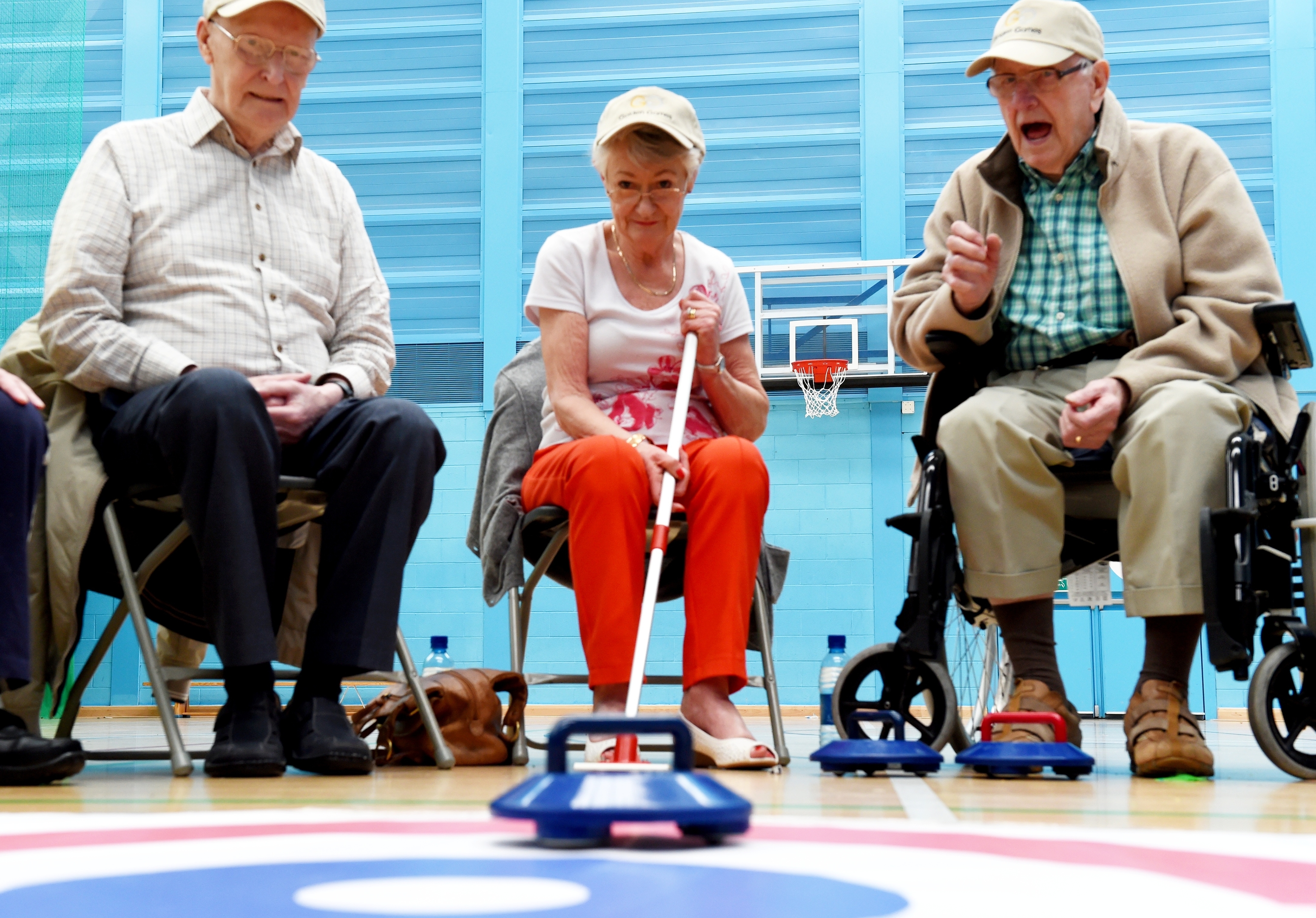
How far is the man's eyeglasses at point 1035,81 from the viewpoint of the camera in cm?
219

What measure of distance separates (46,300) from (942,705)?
1434 millimetres

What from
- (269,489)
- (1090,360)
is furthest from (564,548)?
(1090,360)

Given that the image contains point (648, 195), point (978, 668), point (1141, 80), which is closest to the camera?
point (648, 195)

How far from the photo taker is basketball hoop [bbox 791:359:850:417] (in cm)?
690

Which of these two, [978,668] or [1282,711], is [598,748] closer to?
[1282,711]

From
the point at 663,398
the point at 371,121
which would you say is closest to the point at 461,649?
the point at 371,121

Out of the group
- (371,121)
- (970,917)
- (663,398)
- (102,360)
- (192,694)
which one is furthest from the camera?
(371,121)

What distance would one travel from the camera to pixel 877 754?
1719 mm

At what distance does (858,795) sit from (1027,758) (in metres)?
0.37

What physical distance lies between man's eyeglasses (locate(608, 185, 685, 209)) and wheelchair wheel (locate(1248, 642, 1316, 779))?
3.69 ft

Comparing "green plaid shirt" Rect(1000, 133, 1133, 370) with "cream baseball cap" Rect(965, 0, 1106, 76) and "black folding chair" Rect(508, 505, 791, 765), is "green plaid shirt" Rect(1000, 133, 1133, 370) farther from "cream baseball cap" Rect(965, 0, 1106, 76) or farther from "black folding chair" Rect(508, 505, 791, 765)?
"black folding chair" Rect(508, 505, 791, 765)

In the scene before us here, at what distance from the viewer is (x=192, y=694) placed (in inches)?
272

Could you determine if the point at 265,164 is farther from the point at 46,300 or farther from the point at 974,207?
the point at 974,207

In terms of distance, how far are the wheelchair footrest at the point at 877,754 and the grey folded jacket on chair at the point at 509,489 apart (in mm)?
620
